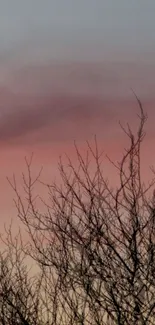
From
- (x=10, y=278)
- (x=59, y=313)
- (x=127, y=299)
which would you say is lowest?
(x=127, y=299)

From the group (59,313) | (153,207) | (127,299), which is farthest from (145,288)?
(59,313)

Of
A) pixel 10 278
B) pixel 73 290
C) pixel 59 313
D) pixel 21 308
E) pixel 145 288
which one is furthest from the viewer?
pixel 10 278

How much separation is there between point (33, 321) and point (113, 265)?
3.66 meters

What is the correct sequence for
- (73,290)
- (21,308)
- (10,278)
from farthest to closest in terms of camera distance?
(10,278)
(21,308)
(73,290)

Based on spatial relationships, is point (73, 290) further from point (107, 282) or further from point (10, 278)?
point (10, 278)

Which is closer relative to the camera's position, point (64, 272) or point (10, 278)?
point (64, 272)

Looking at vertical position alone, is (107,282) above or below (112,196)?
below

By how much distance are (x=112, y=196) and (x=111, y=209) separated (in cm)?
26

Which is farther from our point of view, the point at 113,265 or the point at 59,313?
the point at 59,313

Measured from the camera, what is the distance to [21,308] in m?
16.5

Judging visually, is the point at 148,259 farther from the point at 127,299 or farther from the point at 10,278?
the point at 10,278

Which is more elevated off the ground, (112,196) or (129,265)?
(112,196)

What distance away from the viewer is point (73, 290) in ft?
46.2

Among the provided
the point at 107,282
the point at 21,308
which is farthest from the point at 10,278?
the point at 107,282
